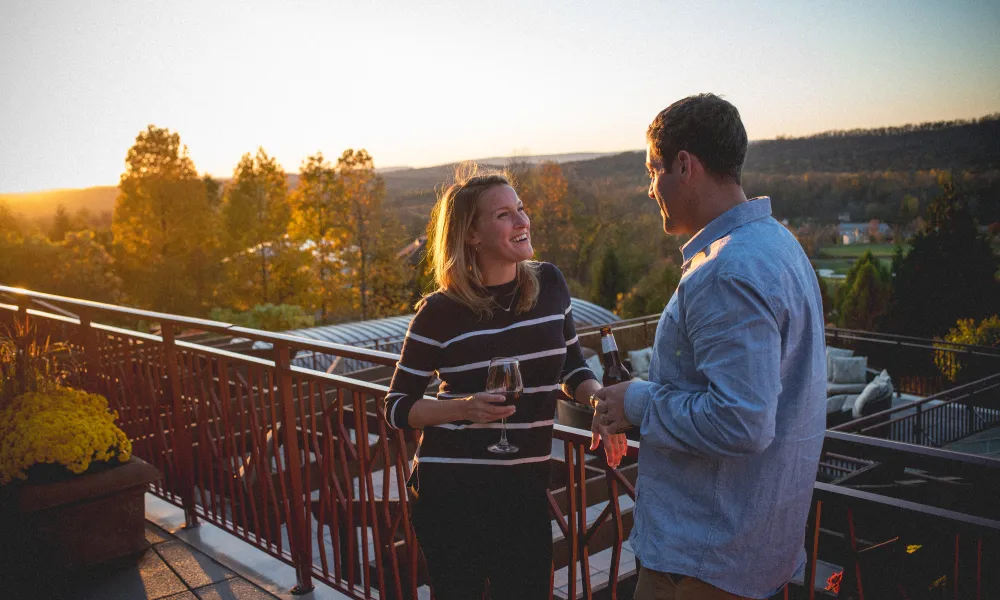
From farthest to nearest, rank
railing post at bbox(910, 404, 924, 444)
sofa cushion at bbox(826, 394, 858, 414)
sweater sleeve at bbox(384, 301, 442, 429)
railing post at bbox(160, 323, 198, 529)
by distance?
sofa cushion at bbox(826, 394, 858, 414) → railing post at bbox(910, 404, 924, 444) → railing post at bbox(160, 323, 198, 529) → sweater sleeve at bbox(384, 301, 442, 429)

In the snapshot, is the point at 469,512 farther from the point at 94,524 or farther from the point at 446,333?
the point at 94,524

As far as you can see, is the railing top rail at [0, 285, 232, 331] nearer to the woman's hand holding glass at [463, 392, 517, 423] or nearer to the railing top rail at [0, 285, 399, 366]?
the railing top rail at [0, 285, 399, 366]

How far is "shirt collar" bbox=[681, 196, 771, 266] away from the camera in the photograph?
54.2 inches

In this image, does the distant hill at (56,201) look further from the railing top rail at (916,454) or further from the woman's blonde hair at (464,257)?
the railing top rail at (916,454)

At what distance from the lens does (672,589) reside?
4.76ft

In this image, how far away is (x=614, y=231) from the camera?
156 ft

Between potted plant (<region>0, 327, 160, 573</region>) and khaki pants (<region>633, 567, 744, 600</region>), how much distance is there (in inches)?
121

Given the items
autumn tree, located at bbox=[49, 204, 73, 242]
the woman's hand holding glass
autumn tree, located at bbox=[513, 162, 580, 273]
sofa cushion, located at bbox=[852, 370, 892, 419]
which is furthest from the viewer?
autumn tree, located at bbox=[49, 204, 73, 242]

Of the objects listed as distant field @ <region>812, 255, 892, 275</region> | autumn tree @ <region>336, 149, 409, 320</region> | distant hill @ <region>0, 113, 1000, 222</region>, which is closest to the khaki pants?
autumn tree @ <region>336, 149, 409, 320</region>

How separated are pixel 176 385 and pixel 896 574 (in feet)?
11.8

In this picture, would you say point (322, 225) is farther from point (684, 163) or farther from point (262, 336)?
point (684, 163)

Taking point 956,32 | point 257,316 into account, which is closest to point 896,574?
point 257,316

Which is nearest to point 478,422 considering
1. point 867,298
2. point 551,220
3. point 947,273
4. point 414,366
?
point 414,366

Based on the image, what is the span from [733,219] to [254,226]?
131 feet
